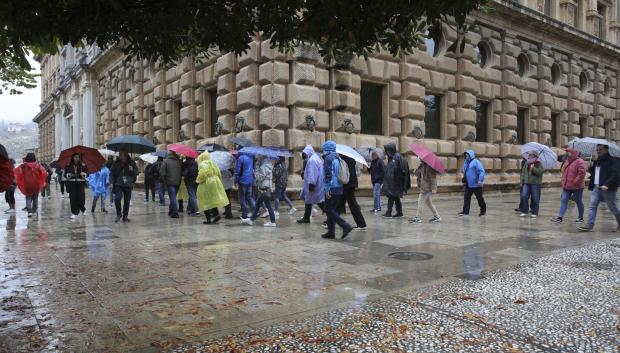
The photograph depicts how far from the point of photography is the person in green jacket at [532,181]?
1255 cm

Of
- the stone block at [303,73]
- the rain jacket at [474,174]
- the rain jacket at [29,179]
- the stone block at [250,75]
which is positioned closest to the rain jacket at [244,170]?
the stone block at [303,73]

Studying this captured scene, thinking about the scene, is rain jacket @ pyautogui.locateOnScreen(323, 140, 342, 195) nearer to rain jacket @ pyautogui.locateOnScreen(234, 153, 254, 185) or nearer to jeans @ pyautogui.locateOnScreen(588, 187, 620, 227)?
rain jacket @ pyautogui.locateOnScreen(234, 153, 254, 185)

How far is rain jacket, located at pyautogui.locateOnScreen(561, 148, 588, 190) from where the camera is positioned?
11.1 metres

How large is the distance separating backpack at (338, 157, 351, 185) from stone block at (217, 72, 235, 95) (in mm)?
7595

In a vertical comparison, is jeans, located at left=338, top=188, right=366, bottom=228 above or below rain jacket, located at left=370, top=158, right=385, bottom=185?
below

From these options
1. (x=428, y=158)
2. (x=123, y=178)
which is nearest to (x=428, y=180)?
(x=428, y=158)

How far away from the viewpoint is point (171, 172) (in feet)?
42.5

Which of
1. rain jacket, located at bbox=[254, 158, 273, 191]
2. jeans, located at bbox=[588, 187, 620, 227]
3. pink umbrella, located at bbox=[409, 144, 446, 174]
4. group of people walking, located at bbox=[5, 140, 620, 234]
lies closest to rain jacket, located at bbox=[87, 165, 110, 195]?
group of people walking, located at bbox=[5, 140, 620, 234]

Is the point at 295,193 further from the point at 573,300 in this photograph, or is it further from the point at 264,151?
the point at 573,300

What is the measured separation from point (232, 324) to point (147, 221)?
27.5ft

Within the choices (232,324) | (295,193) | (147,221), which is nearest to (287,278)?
(232,324)

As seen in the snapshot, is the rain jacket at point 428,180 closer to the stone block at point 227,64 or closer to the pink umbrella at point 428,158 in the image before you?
the pink umbrella at point 428,158

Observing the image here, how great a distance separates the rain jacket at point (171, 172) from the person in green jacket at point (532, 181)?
354 inches

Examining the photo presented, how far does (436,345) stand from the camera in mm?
3830
